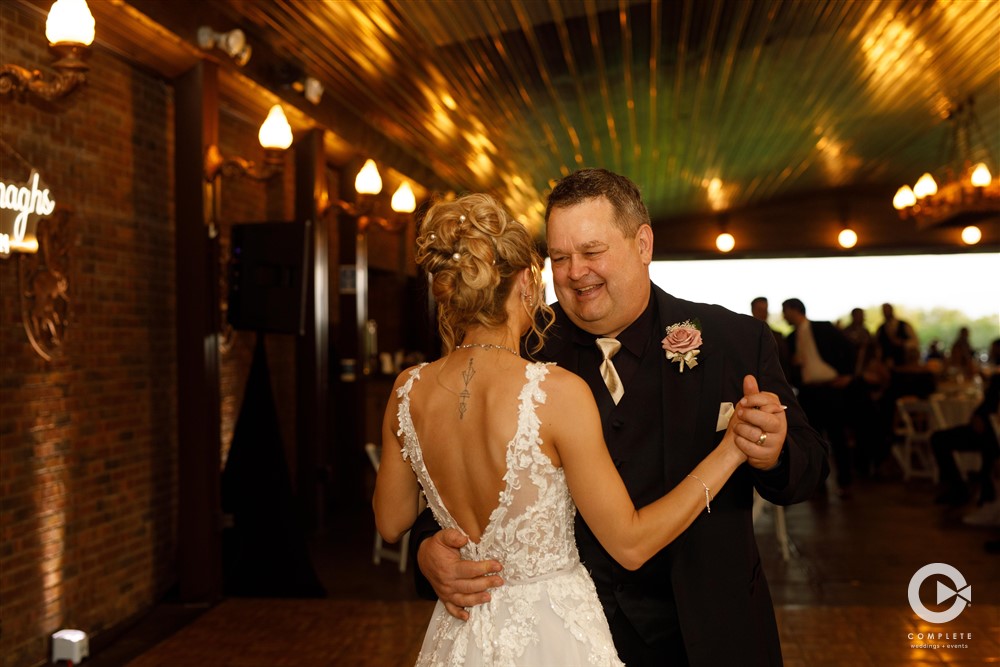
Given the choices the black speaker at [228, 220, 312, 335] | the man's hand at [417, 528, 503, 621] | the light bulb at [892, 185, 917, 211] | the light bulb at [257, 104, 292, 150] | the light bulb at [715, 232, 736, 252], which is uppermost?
the light bulb at [715, 232, 736, 252]

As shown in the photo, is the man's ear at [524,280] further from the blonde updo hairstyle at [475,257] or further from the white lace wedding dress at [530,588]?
the white lace wedding dress at [530,588]

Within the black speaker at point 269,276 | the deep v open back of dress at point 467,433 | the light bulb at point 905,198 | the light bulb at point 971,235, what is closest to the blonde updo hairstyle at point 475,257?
the deep v open back of dress at point 467,433

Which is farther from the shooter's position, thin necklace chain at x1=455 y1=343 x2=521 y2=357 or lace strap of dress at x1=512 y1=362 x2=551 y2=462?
thin necklace chain at x1=455 y1=343 x2=521 y2=357

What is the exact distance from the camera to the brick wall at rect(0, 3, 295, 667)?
4277 mm

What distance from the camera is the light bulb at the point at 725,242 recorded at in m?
15.9

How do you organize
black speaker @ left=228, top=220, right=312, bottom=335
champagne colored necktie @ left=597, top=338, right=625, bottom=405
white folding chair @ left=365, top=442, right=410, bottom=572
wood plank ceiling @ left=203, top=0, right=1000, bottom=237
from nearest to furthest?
1. champagne colored necktie @ left=597, top=338, right=625, bottom=405
2. black speaker @ left=228, top=220, right=312, bottom=335
3. wood plank ceiling @ left=203, top=0, right=1000, bottom=237
4. white folding chair @ left=365, top=442, right=410, bottom=572

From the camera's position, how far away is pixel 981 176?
30.1 feet

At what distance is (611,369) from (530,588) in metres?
0.57

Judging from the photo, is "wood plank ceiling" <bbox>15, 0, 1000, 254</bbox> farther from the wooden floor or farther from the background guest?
the wooden floor

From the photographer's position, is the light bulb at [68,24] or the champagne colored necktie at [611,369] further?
the light bulb at [68,24]

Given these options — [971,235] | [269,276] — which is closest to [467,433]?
[269,276]

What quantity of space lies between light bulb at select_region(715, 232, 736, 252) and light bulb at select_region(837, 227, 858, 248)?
1691 mm

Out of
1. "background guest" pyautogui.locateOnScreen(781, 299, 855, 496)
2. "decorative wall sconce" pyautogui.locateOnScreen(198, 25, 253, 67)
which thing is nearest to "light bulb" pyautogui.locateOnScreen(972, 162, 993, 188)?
"background guest" pyautogui.locateOnScreen(781, 299, 855, 496)

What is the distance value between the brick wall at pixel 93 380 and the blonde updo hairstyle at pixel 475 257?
2.94 meters
